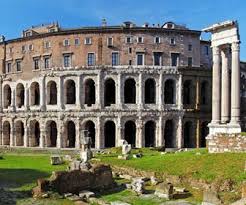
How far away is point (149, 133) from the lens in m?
56.6

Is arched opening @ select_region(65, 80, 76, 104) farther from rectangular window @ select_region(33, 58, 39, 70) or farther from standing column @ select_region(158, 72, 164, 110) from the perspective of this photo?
standing column @ select_region(158, 72, 164, 110)

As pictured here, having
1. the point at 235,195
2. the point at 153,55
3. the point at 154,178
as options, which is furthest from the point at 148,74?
the point at 235,195

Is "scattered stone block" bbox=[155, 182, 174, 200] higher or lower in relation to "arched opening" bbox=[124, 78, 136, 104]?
lower

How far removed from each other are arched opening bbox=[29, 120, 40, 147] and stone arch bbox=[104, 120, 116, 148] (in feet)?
30.8

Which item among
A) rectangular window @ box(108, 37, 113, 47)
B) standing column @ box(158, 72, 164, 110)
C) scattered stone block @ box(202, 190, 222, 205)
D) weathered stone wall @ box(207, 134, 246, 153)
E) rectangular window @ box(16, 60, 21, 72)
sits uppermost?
rectangular window @ box(108, 37, 113, 47)

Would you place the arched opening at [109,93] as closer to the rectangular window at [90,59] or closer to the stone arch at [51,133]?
the rectangular window at [90,59]

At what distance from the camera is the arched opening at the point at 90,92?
2186 inches

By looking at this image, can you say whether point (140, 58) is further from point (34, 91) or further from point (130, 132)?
point (34, 91)

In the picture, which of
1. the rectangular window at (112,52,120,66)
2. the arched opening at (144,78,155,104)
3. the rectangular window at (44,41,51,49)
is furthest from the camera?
the rectangular window at (44,41,51,49)

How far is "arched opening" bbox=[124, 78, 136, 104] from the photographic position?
56.1m

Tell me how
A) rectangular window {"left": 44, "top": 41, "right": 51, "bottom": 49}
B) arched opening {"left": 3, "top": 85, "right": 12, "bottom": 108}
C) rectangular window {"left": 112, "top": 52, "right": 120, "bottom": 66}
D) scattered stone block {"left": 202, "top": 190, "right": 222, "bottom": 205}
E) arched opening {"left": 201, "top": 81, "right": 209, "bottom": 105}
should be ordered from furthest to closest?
arched opening {"left": 3, "top": 85, "right": 12, "bottom": 108} → rectangular window {"left": 44, "top": 41, "right": 51, "bottom": 49} → arched opening {"left": 201, "top": 81, "right": 209, "bottom": 105} → rectangular window {"left": 112, "top": 52, "right": 120, "bottom": 66} → scattered stone block {"left": 202, "top": 190, "right": 222, "bottom": 205}

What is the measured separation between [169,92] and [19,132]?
20.8 meters

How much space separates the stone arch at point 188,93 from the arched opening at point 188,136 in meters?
2.59

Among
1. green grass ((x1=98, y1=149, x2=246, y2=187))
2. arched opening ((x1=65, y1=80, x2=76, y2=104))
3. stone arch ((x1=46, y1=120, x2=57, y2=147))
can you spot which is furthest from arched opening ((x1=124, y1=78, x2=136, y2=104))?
green grass ((x1=98, y1=149, x2=246, y2=187))
